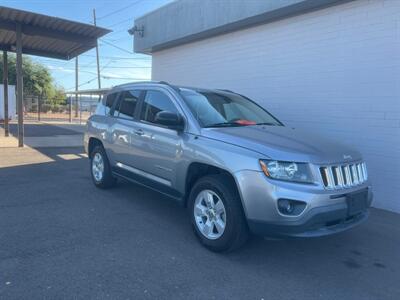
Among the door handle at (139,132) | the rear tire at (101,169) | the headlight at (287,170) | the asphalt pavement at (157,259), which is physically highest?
the door handle at (139,132)

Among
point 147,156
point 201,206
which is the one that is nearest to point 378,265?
point 201,206

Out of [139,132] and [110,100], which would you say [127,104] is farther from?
[139,132]

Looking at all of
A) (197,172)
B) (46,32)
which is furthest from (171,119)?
(46,32)

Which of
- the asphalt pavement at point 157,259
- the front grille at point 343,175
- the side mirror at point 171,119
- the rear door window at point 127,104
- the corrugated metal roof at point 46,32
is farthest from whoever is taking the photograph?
the corrugated metal roof at point 46,32

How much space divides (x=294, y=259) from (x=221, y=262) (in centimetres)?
87

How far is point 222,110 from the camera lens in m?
4.89

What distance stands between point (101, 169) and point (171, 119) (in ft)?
8.79

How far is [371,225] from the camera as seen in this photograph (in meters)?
5.47

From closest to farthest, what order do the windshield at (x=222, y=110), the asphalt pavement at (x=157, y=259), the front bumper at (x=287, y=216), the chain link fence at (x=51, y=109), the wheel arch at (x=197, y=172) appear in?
the asphalt pavement at (x=157, y=259) → the front bumper at (x=287, y=216) → the wheel arch at (x=197, y=172) → the windshield at (x=222, y=110) → the chain link fence at (x=51, y=109)

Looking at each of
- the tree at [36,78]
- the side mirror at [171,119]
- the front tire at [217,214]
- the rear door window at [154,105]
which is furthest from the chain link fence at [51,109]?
the front tire at [217,214]

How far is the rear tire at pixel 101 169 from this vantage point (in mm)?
6344

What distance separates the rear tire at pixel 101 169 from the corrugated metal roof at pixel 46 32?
6245mm

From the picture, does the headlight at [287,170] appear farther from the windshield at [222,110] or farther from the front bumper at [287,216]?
the windshield at [222,110]

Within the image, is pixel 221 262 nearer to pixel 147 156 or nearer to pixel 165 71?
pixel 147 156
